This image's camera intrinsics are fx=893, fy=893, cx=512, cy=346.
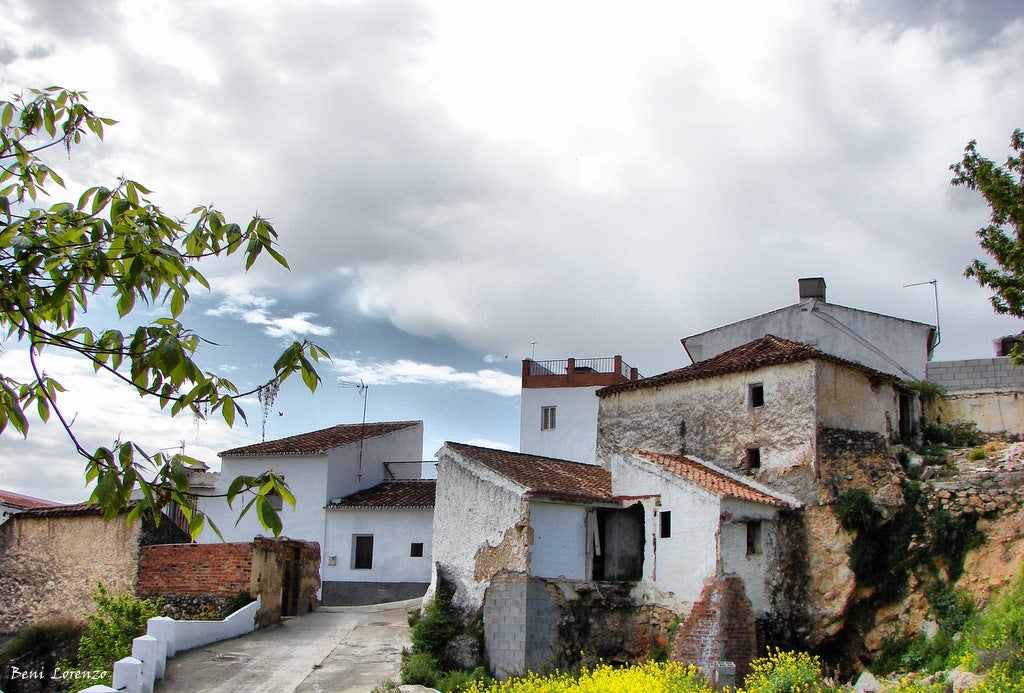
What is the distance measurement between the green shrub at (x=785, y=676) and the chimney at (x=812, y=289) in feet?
41.7

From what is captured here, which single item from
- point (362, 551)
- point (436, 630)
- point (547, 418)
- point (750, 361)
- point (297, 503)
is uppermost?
point (547, 418)

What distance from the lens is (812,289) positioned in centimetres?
2684

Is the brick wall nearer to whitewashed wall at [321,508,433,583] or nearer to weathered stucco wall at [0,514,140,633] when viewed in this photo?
whitewashed wall at [321,508,433,583]

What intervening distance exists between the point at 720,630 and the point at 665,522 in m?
2.56

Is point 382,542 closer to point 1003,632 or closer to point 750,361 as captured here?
point 750,361

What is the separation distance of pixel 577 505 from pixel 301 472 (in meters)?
12.2

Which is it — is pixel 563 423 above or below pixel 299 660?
above

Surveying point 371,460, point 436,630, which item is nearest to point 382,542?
point 371,460

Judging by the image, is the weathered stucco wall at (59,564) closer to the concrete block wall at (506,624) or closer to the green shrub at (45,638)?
the green shrub at (45,638)

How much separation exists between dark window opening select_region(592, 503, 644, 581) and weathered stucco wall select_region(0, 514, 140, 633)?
11.2m

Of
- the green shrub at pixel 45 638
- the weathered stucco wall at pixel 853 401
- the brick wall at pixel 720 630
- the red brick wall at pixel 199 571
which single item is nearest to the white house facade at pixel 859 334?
the weathered stucco wall at pixel 853 401

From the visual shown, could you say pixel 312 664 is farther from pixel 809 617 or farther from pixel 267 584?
pixel 809 617

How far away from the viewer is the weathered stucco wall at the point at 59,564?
72.2 feet

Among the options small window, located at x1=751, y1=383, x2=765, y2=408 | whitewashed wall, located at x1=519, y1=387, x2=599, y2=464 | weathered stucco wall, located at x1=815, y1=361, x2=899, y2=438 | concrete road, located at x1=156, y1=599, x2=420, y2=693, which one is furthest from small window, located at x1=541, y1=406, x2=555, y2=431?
weathered stucco wall, located at x1=815, y1=361, x2=899, y2=438
